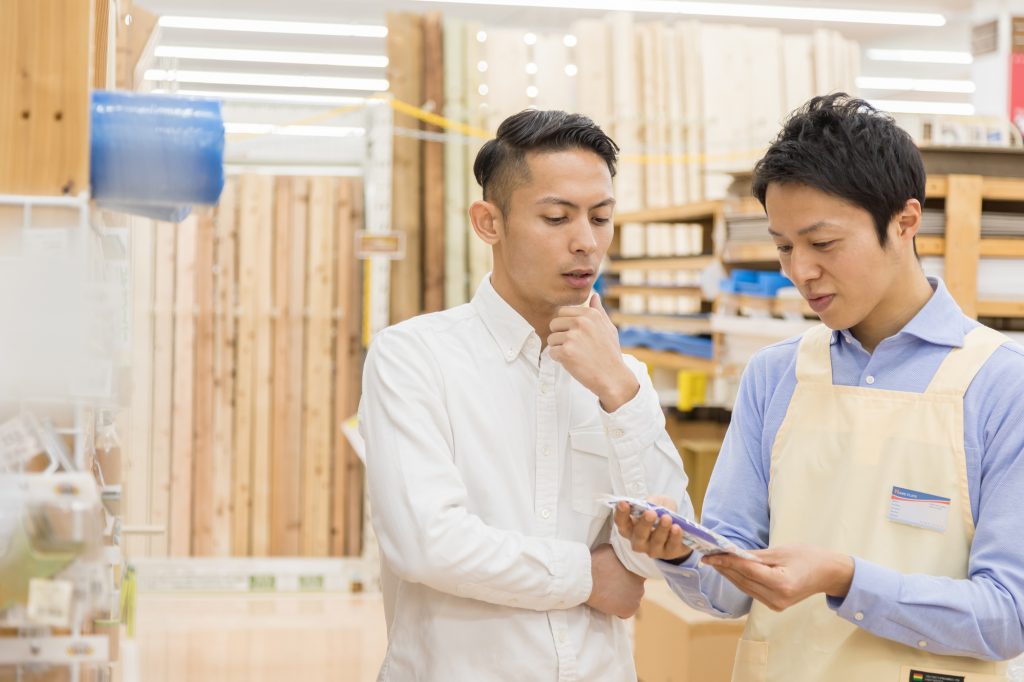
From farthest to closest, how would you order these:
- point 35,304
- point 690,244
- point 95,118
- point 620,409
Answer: point 690,244
point 620,409
point 95,118
point 35,304

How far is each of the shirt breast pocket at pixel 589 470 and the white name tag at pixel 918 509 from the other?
514mm

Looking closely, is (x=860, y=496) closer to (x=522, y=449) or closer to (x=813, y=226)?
(x=813, y=226)

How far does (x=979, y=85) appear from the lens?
33.7 ft

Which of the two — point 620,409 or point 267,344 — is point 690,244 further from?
point 620,409

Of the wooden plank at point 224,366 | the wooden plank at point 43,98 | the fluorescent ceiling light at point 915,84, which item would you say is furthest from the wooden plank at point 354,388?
the fluorescent ceiling light at point 915,84

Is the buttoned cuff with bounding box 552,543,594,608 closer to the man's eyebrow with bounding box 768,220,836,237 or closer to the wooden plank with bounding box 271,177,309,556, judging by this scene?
the man's eyebrow with bounding box 768,220,836,237

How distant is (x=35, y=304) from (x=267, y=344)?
6021mm

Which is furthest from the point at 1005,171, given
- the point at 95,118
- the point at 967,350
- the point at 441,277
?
the point at 441,277

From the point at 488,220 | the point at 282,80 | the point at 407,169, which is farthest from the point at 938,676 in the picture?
the point at 282,80

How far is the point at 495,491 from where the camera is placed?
203 cm

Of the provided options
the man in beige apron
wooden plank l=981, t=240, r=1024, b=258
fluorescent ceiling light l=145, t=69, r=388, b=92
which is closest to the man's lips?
the man in beige apron

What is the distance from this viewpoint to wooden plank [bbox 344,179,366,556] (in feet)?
24.0

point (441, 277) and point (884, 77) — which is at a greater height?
point (884, 77)

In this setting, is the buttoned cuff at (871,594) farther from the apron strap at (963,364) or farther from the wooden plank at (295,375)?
the wooden plank at (295,375)
